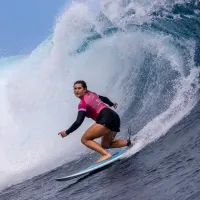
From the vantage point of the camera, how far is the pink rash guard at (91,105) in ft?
18.2

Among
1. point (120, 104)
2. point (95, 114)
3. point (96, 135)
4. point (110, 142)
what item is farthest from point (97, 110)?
point (120, 104)

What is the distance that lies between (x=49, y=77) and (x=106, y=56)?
2066mm

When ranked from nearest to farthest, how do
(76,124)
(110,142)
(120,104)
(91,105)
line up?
(76,124), (91,105), (110,142), (120,104)

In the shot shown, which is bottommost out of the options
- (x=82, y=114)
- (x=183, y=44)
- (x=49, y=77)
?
(x=82, y=114)

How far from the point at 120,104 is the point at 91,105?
16.7 ft

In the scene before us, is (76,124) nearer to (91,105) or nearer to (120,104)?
(91,105)

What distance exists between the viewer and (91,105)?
18.3ft

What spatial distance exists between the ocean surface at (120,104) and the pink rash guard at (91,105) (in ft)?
2.60

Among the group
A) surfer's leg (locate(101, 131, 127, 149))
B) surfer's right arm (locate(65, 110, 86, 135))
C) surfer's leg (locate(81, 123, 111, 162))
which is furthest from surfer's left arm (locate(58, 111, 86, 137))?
surfer's leg (locate(101, 131, 127, 149))

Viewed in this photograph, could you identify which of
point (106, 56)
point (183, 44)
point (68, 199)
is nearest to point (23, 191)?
point (68, 199)

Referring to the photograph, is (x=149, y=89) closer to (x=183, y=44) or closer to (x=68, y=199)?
(x=183, y=44)

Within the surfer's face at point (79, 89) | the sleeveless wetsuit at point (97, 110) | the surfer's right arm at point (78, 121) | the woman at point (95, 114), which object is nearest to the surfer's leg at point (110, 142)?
the woman at point (95, 114)

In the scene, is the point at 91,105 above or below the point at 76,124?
above

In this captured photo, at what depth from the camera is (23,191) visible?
6.33 meters
